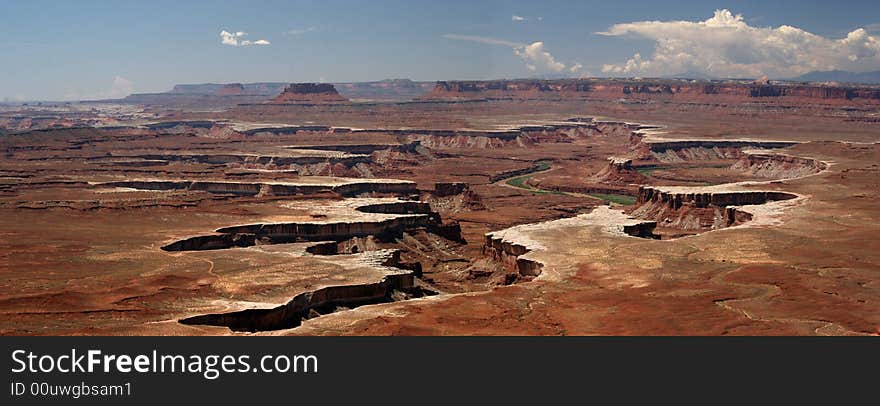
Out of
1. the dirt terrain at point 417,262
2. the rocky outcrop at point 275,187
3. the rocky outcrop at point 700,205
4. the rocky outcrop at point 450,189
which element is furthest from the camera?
the rocky outcrop at point 450,189

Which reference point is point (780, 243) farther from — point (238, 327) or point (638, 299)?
point (238, 327)

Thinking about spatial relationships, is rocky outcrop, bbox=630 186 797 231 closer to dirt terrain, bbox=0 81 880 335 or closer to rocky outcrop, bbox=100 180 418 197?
dirt terrain, bbox=0 81 880 335

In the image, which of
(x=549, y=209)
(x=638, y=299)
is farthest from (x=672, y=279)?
(x=549, y=209)

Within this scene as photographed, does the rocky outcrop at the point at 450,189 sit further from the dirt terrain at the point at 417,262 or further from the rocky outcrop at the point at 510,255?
the rocky outcrop at the point at 510,255

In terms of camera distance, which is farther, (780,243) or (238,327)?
(780,243)

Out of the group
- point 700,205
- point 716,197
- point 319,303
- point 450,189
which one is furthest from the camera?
point 450,189

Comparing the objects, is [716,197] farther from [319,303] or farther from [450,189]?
[319,303]

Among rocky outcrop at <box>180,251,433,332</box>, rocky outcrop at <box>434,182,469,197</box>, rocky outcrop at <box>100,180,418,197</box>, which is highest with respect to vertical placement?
rocky outcrop at <box>180,251,433,332</box>

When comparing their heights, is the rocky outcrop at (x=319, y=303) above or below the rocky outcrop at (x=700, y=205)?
above

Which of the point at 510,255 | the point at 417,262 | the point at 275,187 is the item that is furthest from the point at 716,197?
the point at 275,187

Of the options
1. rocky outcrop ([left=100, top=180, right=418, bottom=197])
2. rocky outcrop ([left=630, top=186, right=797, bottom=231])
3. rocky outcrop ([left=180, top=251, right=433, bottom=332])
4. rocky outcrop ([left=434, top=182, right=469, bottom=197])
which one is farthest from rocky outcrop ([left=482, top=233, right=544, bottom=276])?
rocky outcrop ([left=434, top=182, right=469, bottom=197])

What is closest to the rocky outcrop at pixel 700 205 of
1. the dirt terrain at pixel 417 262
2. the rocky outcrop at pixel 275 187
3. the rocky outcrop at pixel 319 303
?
the dirt terrain at pixel 417 262
